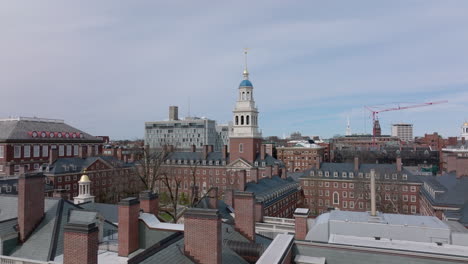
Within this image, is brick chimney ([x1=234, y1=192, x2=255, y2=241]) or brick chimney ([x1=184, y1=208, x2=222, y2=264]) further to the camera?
brick chimney ([x1=234, y1=192, x2=255, y2=241])

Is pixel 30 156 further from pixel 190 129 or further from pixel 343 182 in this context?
pixel 190 129

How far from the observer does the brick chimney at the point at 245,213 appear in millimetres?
15188

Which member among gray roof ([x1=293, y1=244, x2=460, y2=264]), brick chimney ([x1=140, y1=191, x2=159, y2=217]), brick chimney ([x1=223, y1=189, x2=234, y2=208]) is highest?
brick chimney ([x1=140, y1=191, x2=159, y2=217])

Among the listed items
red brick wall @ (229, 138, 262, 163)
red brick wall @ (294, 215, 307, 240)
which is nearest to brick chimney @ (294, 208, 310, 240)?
red brick wall @ (294, 215, 307, 240)

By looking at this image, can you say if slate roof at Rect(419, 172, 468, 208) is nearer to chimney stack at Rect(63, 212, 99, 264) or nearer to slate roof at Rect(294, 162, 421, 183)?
slate roof at Rect(294, 162, 421, 183)

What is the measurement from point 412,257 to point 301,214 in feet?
23.9

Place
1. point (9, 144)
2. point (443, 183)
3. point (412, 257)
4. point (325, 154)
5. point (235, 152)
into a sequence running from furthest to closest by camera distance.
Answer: point (325, 154)
point (235, 152)
point (9, 144)
point (443, 183)
point (412, 257)

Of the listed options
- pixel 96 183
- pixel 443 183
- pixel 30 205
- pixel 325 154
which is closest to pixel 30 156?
pixel 96 183

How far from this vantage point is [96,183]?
56.6m

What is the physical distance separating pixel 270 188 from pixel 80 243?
3632 centimetres

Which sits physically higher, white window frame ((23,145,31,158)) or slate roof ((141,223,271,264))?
white window frame ((23,145,31,158))

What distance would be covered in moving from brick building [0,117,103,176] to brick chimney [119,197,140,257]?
45.4 metres

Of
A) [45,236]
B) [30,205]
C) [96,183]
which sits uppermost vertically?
[30,205]

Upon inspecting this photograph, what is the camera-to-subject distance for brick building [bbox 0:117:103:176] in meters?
55.3
